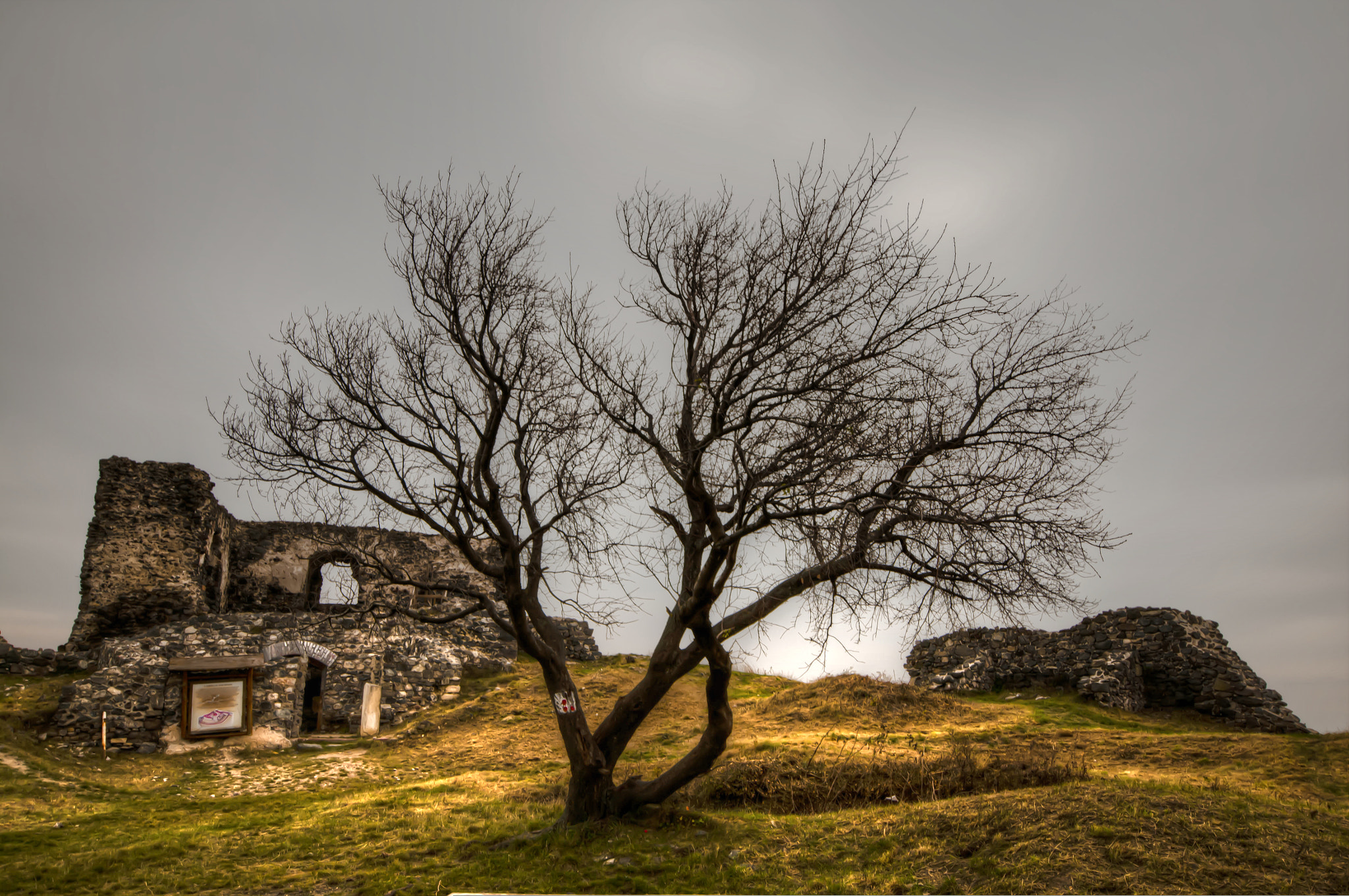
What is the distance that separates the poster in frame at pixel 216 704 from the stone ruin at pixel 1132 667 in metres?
16.9

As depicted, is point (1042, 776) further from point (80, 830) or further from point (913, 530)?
point (80, 830)

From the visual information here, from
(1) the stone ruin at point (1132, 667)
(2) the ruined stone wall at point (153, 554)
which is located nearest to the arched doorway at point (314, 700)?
(2) the ruined stone wall at point (153, 554)

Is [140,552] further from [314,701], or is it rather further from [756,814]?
[756,814]

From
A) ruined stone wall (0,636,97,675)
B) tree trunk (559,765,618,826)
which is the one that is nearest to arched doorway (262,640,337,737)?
ruined stone wall (0,636,97,675)

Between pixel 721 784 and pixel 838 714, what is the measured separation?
5856 millimetres

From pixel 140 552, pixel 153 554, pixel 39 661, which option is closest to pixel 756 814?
pixel 39 661

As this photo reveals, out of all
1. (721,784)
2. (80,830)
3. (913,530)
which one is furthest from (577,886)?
(80,830)

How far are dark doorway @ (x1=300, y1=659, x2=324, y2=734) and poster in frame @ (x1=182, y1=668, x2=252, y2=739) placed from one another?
5.89 ft

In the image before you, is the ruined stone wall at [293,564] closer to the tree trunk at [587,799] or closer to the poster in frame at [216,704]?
the poster in frame at [216,704]

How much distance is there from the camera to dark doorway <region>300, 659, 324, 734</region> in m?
17.9

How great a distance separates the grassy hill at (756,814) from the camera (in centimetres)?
684

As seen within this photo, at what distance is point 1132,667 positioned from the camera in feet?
60.4

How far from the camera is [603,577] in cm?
902

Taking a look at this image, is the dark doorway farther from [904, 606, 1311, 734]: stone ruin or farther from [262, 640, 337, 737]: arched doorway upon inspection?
[904, 606, 1311, 734]: stone ruin
